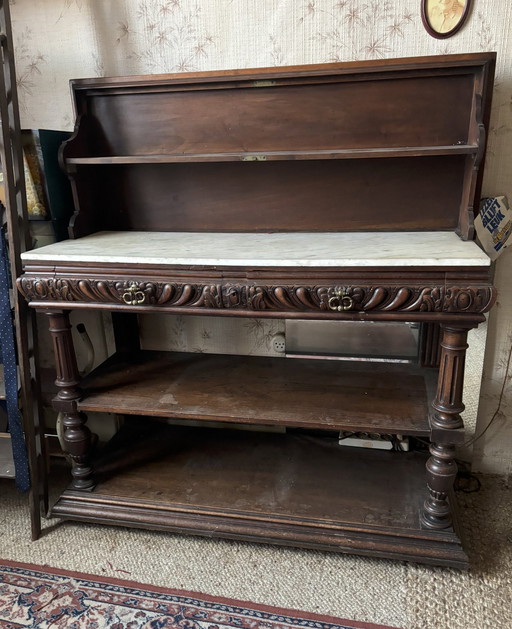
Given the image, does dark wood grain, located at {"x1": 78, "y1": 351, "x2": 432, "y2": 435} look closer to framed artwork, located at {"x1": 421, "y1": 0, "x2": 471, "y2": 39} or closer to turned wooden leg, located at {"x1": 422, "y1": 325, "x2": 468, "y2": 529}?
turned wooden leg, located at {"x1": 422, "y1": 325, "x2": 468, "y2": 529}

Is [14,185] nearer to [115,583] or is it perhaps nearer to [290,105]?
[290,105]

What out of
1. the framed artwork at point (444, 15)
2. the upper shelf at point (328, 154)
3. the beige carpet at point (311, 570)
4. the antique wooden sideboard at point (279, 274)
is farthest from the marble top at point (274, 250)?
the beige carpet at point (311, 570)

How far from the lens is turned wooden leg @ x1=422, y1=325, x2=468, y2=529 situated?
1294mm

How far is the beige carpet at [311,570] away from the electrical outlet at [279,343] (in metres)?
0.64

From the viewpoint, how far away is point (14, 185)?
4.86 feet

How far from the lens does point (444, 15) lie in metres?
1.46

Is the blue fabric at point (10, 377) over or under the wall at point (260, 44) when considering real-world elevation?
under

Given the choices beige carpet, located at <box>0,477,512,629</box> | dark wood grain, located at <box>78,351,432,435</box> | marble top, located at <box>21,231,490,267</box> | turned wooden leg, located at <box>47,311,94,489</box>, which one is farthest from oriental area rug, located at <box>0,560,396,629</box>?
marble top, located at <box>21,231,490,267</box>

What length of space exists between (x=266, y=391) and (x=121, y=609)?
0.70 metres

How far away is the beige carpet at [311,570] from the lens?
1.34 metres

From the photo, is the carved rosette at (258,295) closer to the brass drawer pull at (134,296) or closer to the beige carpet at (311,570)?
the brass drawer pull at (134,296)

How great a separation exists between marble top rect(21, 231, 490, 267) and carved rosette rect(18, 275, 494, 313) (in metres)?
0.06

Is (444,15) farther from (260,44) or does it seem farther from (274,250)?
(274,250)

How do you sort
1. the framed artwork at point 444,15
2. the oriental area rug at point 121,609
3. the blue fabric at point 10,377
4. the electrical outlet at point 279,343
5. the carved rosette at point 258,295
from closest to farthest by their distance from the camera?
the carved rosette at point 258,295, the oriental area rug at point 121,609, the framed artwork at point 444,15, the blue fabric at point 10,377, the electrical outlet at point 279,343
